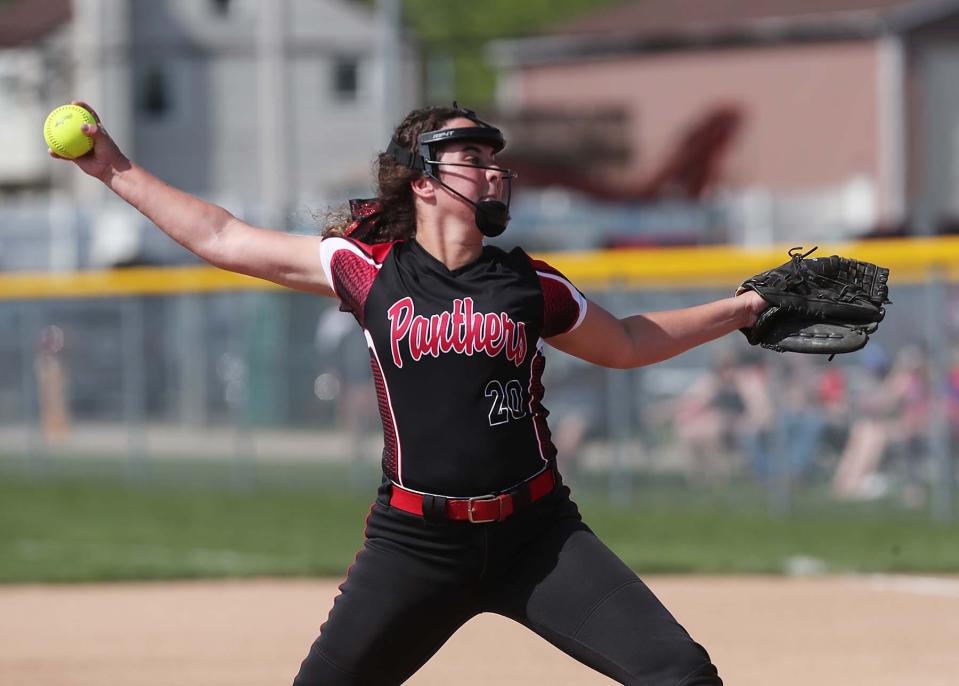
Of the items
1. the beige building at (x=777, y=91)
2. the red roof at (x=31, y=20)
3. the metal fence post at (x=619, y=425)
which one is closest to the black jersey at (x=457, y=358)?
the metal fence post at (x=619, y=425)

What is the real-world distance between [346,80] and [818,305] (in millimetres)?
44021

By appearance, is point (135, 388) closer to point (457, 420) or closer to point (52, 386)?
point (52, 386)

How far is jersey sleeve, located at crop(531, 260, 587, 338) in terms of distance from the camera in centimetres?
439

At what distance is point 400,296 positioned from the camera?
14.2 ft

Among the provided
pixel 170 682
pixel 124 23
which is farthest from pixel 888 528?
pixel 124 23

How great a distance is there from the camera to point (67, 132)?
177 inches

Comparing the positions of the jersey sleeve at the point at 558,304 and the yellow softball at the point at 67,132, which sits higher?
the yellow softball at the point at 67,132

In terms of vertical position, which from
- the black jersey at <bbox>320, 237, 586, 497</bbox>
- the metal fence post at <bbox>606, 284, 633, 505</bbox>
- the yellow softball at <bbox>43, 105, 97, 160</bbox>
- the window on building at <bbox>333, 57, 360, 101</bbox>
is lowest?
the metal fence post at <bbox>606, 284, 633, 505</bbox>

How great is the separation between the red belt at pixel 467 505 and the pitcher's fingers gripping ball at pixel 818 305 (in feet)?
3.02

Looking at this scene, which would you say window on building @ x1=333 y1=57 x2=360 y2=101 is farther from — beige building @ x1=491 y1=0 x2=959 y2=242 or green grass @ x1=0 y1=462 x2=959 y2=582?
green grass @ x1=0 y1=462 x2=959 y2=582

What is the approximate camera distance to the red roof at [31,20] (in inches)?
1791

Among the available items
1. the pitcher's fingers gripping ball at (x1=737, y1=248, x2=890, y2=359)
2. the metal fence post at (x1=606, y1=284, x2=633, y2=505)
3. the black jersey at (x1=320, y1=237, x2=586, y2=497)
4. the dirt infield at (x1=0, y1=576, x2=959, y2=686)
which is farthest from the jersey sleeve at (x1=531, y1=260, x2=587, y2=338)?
the metal fence post at (x1=606, y1=284, x2=633, y2=505)

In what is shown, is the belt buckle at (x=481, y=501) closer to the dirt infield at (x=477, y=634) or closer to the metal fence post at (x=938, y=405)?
the dirt infield at (x=477, y=634)

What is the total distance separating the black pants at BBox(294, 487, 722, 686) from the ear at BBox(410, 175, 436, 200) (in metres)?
0.86
